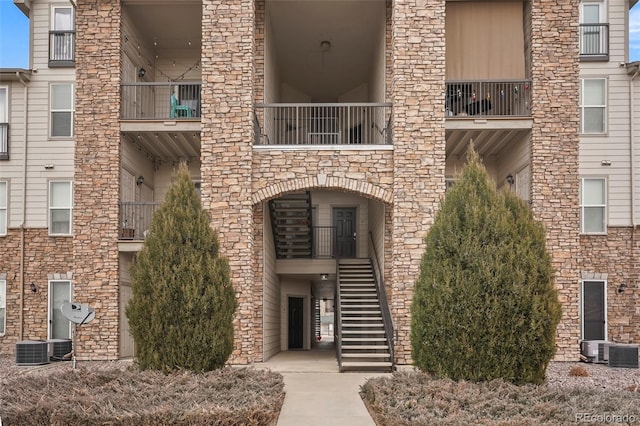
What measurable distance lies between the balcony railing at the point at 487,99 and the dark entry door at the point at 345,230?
6.01 m

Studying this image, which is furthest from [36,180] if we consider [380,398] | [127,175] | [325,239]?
[380,398]

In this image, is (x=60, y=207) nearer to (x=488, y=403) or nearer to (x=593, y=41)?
(x=488, y=403)

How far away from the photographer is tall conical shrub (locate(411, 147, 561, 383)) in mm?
9641

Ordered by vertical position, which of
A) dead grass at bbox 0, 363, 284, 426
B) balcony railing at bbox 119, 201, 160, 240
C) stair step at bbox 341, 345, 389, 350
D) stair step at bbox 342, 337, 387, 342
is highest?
balcony railing at bbox 119, 201, 160, 240

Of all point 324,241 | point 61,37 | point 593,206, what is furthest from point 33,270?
point 593,206

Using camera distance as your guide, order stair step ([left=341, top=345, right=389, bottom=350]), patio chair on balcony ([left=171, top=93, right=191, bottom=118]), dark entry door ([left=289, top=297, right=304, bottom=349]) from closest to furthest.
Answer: stair step ([left=341, top=345, right=389, bottom=350]) < patio chair on balcony ([left=171, top=93, right=191, bottom=118]) < dark entry door ([left=289, top=297, right=304, bottom=349])

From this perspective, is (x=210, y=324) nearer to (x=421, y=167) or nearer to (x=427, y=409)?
(x=427, y=409)

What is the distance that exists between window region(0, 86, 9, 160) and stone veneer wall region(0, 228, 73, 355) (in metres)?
2.41

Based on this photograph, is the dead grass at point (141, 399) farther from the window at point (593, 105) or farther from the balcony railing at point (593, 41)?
the balcony railing at point (593, 41)

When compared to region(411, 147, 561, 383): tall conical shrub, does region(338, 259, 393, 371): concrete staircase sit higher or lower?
lower

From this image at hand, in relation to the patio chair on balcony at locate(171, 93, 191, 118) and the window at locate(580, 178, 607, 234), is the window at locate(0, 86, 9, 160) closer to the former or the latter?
the patio chair on balcony at locate(171, 93, 191, 118)

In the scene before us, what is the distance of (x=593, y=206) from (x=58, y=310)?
16425 mm

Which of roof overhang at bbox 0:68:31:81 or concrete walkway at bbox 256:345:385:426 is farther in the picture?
roof overhang at bbox 0:68:31:81

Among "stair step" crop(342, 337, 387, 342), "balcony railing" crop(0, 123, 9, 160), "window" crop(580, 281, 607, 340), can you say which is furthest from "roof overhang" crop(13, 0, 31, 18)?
"window" crop(580, 281, 607, 340)
